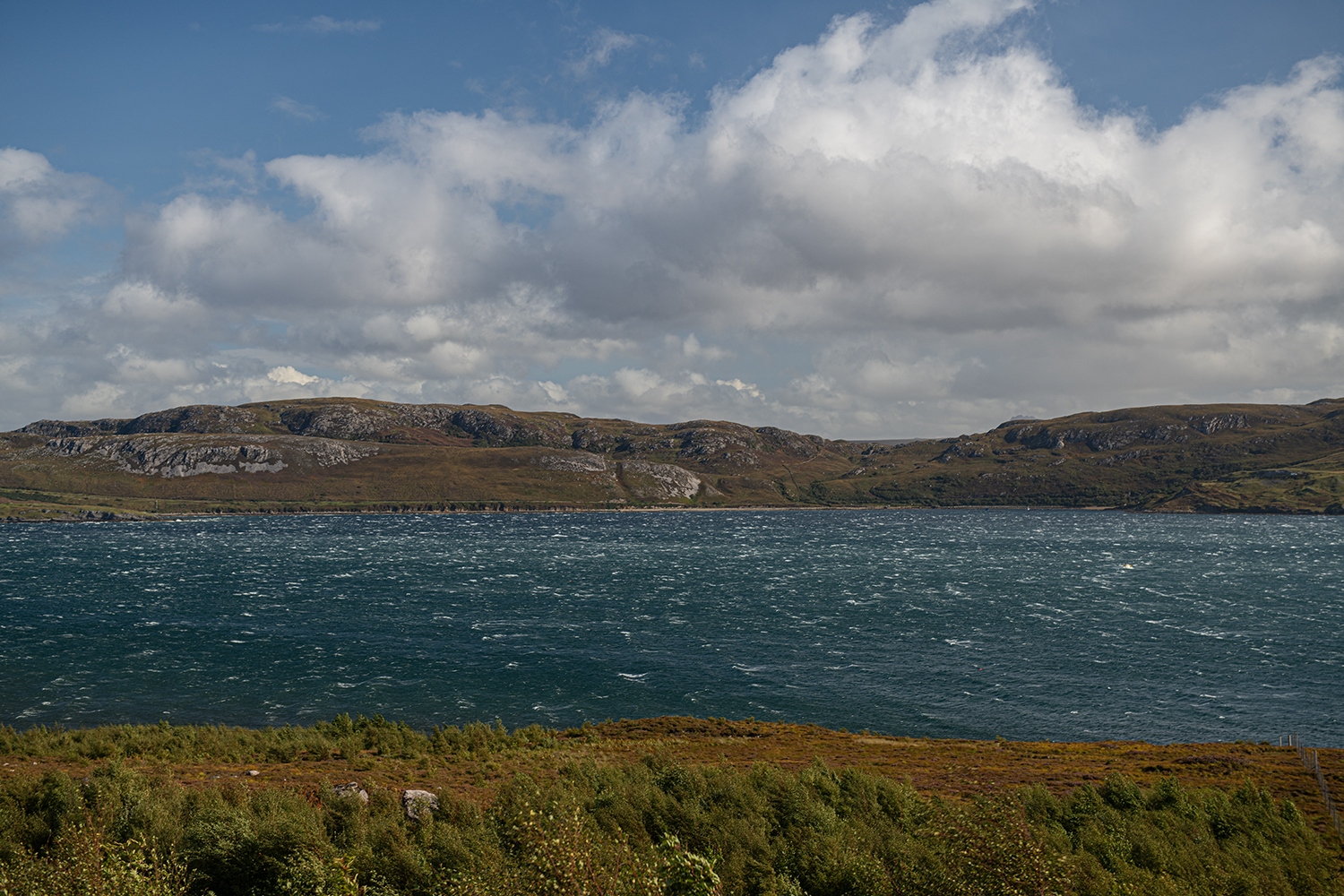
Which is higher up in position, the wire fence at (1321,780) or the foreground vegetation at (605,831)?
the foreground vegetation at (605,831)

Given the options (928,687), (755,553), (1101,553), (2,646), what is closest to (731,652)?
(928,687)

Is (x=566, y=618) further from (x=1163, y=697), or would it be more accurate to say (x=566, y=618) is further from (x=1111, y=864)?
(x=1111, y=864)

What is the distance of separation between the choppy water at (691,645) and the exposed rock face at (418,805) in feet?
80.8

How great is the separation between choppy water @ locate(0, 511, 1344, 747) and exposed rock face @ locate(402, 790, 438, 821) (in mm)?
24630

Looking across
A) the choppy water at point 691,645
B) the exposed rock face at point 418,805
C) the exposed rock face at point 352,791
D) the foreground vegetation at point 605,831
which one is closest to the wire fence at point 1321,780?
the foreground vegetation at point 605,831

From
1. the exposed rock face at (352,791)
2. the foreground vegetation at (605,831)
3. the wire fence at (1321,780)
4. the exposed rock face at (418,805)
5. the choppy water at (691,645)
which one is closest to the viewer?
the foreground vegetation at (605,831)

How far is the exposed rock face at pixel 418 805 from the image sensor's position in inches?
1080

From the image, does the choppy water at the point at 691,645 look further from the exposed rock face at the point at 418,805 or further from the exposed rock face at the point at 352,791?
the exposed rock face at the point at 418,805

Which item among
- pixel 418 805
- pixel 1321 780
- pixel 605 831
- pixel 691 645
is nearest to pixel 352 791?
pixel 418 805

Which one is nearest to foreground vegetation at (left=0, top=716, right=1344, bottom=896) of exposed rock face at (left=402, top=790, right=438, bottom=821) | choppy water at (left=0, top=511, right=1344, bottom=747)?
exposed rock face at (left=402, top=790, right=438, bottom=821)

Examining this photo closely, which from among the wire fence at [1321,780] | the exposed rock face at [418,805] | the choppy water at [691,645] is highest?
the exposed rock face at [418,805]

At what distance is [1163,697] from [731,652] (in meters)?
38.8

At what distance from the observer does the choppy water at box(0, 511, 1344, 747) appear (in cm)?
5725

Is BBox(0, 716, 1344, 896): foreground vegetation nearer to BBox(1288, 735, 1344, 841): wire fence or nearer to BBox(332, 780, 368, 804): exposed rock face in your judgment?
BBox(332, 780, 368, 804): exposed rock face
